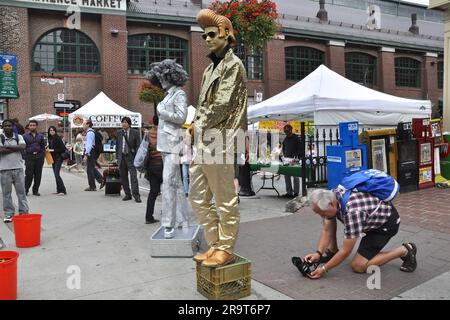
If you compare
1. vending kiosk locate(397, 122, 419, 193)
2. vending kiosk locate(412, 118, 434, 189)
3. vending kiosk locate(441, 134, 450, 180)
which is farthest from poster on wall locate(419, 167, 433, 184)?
vending kiosk locate(441, 134, 450, 180)

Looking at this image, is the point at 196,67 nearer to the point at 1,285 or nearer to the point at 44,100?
the point at 44,100

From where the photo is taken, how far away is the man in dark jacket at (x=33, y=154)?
9273mm

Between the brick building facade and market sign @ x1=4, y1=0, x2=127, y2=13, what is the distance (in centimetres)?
29

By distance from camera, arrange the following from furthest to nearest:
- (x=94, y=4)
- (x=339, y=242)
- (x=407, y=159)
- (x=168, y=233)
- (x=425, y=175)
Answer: (x=94, y=4), (x=425, y=175), (x=407, y=159), (x=339, y=242), (x=168, y=233)

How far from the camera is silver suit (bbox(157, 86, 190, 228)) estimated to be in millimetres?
4695

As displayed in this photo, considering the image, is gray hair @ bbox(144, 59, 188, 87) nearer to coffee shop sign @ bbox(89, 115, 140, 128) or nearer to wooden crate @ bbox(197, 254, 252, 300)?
wooden crate @ bbox(197, 254, 252, 300)

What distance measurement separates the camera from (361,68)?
34.7 metres

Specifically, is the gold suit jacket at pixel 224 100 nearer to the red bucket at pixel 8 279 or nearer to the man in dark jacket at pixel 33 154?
the red bucket at pixel 8 279

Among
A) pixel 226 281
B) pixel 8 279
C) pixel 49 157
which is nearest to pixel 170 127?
pixel 226 281

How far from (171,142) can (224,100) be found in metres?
1.57

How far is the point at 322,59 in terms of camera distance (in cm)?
3256

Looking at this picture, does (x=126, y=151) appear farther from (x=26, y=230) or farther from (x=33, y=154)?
(x=26, y=230)

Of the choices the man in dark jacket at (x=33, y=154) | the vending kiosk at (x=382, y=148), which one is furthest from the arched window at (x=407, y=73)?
the man in dark jacket at (x=33, y=154)

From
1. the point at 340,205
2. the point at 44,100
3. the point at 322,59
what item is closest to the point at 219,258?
the point at 340,205
